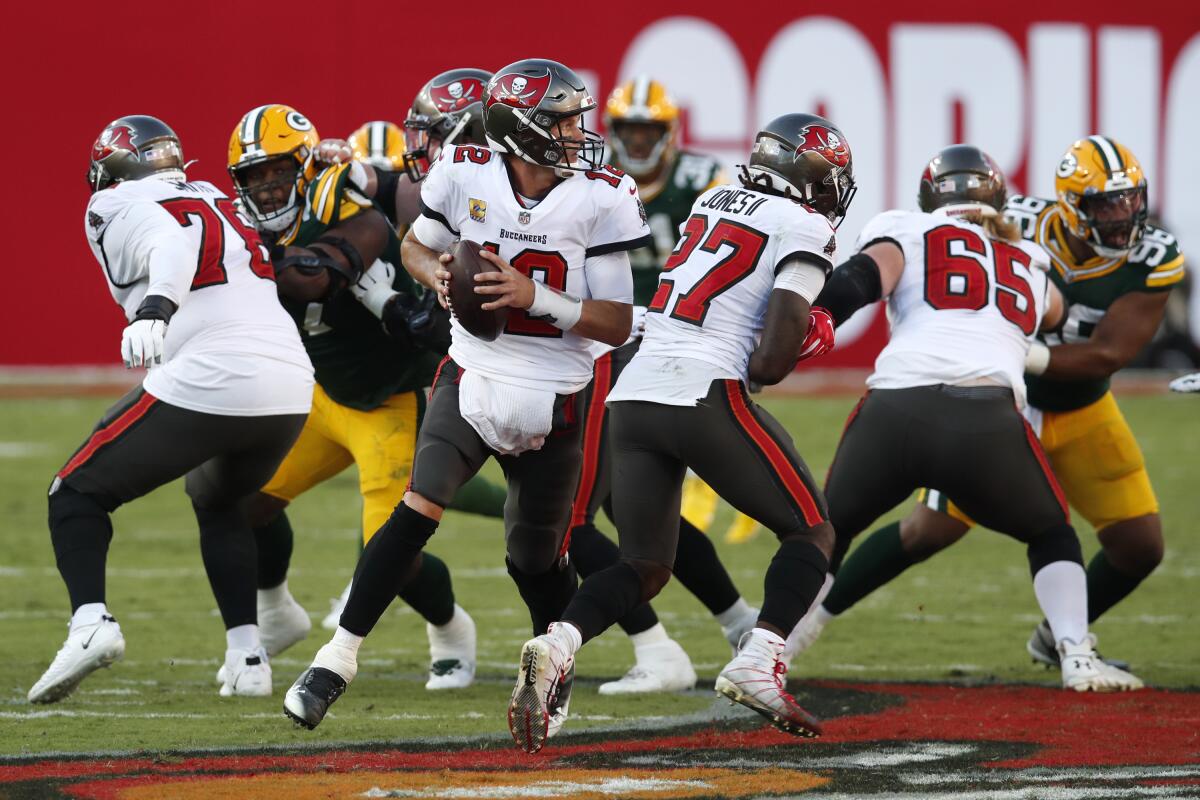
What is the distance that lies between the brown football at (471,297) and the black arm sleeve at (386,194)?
1.57 m

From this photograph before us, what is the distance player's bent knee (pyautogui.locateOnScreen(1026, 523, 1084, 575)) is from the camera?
5203mm

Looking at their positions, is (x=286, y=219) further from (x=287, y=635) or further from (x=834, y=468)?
(x=834, y=468)

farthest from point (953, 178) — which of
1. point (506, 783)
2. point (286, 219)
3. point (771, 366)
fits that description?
point (506, 783)

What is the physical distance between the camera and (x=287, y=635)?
5695 millimetres

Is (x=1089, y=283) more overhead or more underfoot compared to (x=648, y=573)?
more overhead

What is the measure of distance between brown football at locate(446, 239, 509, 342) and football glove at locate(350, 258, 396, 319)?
1.24 m

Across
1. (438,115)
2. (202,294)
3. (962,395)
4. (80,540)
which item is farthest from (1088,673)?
(80,540)

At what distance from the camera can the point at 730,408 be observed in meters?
4.34

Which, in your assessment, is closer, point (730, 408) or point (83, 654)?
point (730, 408)

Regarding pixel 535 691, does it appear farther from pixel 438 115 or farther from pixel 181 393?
pixel 438 115

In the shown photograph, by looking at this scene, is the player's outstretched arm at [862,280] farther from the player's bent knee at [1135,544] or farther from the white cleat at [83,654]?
the white cleat at [83,654]

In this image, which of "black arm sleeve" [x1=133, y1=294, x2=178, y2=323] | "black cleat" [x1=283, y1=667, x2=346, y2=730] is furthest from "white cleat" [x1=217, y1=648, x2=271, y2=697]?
"black arm sleeve" [x1=133, y1=294, x2=178, y2=323]

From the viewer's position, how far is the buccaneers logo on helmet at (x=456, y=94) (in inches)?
225

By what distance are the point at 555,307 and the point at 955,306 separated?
5.04 feet
